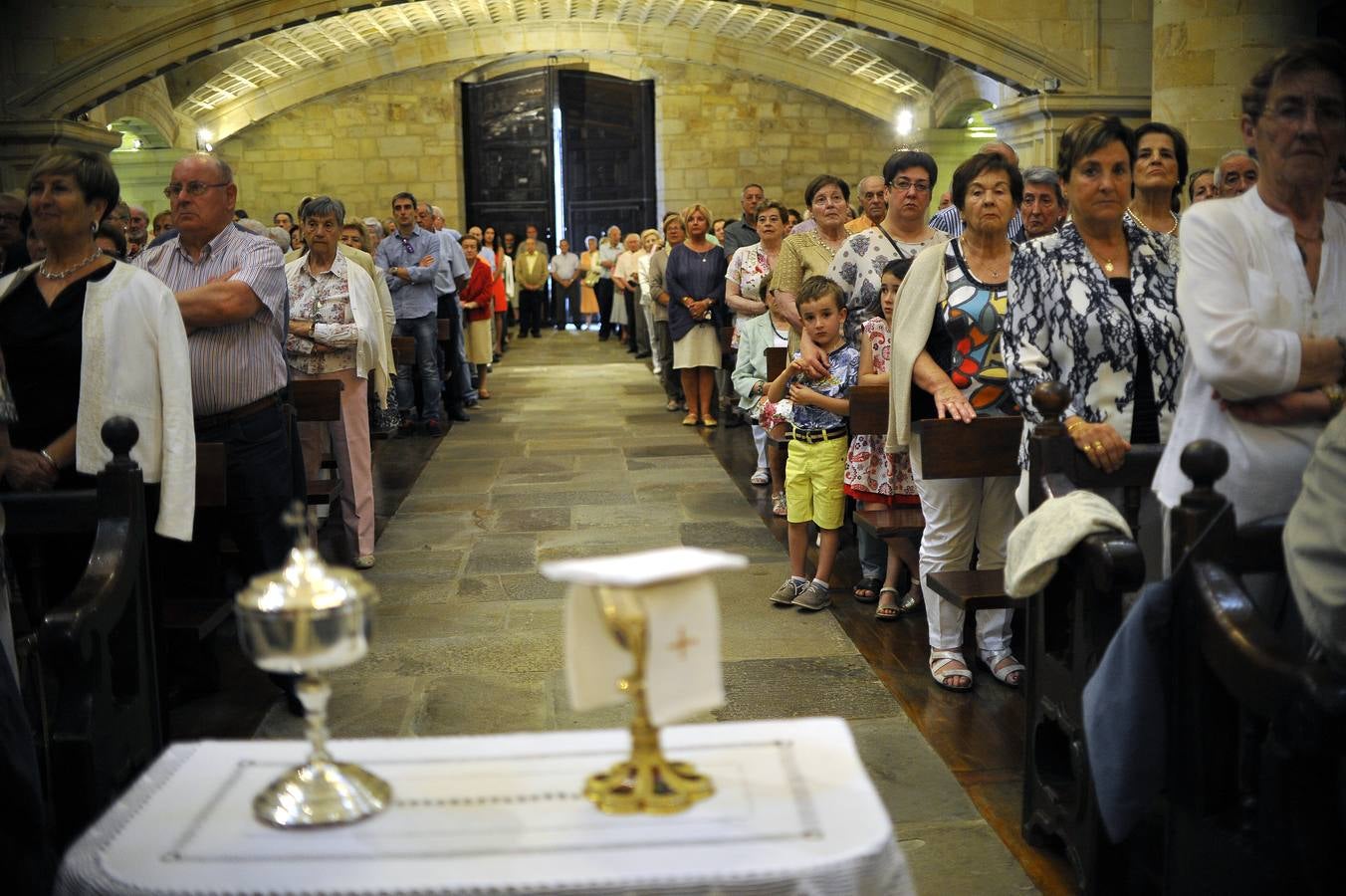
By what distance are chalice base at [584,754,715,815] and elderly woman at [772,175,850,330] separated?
14.5 feet

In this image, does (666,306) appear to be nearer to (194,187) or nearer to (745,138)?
(194,187)

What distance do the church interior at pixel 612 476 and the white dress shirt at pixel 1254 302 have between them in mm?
38

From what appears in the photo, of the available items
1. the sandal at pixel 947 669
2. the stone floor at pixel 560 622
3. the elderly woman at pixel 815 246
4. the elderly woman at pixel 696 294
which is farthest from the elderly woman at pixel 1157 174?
the elderly woman at pixel 696 294

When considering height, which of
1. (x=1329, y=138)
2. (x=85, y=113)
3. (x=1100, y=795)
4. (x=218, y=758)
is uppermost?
(x=85, y=113)

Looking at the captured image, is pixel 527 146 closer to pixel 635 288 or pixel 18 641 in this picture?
pixel 635 288

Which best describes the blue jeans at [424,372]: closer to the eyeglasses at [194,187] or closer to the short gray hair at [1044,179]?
the short gray hair at [1044,179]

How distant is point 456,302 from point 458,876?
370 inches

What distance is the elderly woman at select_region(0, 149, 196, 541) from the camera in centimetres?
330

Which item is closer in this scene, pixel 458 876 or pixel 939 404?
pixel 458 876

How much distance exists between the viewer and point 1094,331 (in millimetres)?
3104

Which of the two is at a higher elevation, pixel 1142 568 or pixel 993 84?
pixel 993 84

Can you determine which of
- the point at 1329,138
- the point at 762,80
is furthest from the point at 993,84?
the point at 1329,138

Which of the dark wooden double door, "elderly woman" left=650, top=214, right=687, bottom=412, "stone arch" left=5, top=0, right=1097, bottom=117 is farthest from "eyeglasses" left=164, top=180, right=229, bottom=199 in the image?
the dark wooden double door

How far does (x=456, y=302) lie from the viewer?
34.7 feet
